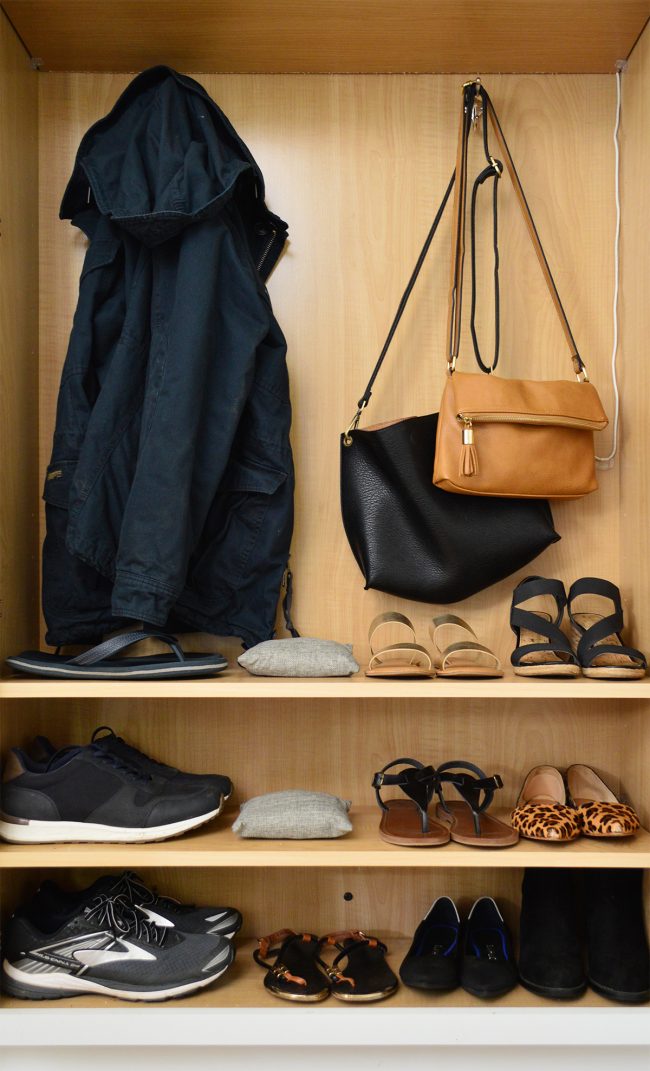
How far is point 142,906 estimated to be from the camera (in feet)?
5.06

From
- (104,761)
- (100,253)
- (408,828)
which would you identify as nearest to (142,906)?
(104,761)

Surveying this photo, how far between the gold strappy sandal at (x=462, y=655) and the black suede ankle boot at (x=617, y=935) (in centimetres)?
44

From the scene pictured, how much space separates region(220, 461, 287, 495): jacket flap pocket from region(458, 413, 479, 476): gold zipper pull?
36 cm

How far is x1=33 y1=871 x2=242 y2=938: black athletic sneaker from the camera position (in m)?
1.54

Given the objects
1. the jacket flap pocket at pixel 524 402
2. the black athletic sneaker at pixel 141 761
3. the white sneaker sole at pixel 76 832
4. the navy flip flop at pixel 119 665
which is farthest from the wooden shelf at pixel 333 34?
the white sneaker sole at pixel 76 832

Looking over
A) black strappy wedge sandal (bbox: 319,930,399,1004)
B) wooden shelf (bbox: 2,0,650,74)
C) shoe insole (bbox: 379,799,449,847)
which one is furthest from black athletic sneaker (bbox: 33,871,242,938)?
wooden shelf (bbox: 2,0,650,74)

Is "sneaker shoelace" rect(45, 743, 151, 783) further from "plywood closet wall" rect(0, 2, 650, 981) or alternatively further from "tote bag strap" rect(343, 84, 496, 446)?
"tote bag strap" rect(343, 84, 496, 446)

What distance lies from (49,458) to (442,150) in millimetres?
1085

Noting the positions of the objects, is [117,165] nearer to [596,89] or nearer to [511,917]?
[596,89]

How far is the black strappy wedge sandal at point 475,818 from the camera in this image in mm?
1462

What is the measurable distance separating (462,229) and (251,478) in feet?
2.33

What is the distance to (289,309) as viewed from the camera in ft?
5.83

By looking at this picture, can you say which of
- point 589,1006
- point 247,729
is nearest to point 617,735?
point 589,1006

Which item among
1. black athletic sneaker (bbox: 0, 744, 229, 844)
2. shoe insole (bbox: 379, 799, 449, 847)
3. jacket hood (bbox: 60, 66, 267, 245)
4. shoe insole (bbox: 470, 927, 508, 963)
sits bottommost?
shoe insole (bbox: 470, 927, 508, 963)
